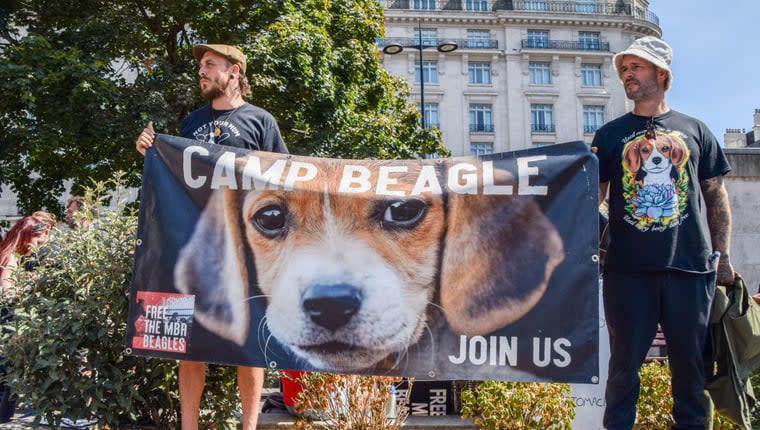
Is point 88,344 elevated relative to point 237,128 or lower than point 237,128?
lower

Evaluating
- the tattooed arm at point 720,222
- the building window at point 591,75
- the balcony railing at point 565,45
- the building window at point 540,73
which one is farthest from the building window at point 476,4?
the tattooed arm at point 720,222

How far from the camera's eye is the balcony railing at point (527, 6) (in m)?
66.5

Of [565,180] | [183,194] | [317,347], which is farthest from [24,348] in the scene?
[565,180]

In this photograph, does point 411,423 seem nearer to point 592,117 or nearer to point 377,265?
point 377,265

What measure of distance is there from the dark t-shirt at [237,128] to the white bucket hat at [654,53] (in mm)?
2001

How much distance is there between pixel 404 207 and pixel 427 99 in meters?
58.9

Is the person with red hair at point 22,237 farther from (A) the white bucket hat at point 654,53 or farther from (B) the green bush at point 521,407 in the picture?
(A) the white bucket hat at point 654,53

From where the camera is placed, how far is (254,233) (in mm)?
3844

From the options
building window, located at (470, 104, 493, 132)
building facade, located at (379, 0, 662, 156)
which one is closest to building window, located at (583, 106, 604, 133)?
building facade, located at (379, 0, 662, 156)

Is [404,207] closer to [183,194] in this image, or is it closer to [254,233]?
[254,233]

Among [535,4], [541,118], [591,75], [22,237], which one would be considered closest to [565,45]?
[591,75]

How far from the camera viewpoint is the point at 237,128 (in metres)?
4.16

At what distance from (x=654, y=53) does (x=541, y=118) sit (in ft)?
201

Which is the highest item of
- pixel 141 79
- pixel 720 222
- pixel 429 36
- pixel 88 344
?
pixel 429 36
